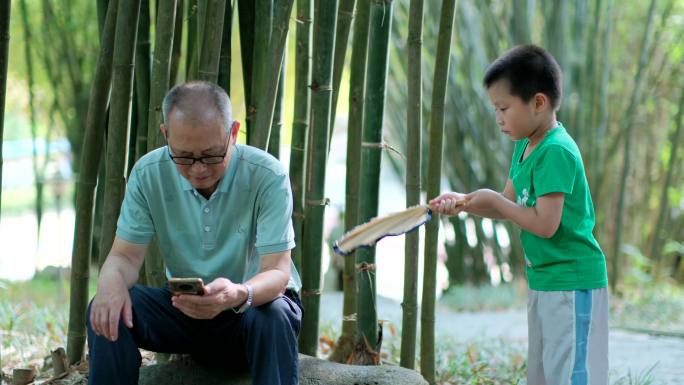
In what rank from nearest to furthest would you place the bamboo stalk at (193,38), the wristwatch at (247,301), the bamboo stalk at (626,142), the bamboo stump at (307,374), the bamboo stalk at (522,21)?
the wristwatch at (247,301), the bamboo stump at (307,374), the bamboo stalk at (193,38), the bamboo stalk at (522,21), the bamboo stalk at (626,142)

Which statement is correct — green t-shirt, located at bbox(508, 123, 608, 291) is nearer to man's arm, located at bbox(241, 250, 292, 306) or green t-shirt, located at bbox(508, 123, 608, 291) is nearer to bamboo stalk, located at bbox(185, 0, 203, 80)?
man's arm, located at bbox(241, 250, 292, 306)

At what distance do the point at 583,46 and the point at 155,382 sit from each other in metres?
3.44

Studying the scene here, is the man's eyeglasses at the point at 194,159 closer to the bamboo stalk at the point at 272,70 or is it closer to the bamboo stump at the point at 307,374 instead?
the bamboo stalk at the point at 272,70

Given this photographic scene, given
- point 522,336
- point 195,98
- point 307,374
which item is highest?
point 195,98

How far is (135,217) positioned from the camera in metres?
2.00

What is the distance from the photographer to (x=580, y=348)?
6.18 ft

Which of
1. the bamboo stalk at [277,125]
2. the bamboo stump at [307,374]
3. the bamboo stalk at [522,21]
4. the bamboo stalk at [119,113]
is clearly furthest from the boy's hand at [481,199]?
the bamboo stalk at [522,21]

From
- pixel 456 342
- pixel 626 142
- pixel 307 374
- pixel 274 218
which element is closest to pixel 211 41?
pixel 274 218

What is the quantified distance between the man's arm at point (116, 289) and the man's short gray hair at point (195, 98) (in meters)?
0.32

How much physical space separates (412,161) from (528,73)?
48 cm

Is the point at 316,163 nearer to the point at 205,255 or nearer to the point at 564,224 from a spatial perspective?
the point at 205,255

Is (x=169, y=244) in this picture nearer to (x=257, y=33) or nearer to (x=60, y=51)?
(x=257, y=33)

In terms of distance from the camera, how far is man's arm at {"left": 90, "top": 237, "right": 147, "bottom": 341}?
184 centimetres

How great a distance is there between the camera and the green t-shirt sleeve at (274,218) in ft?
6.34
